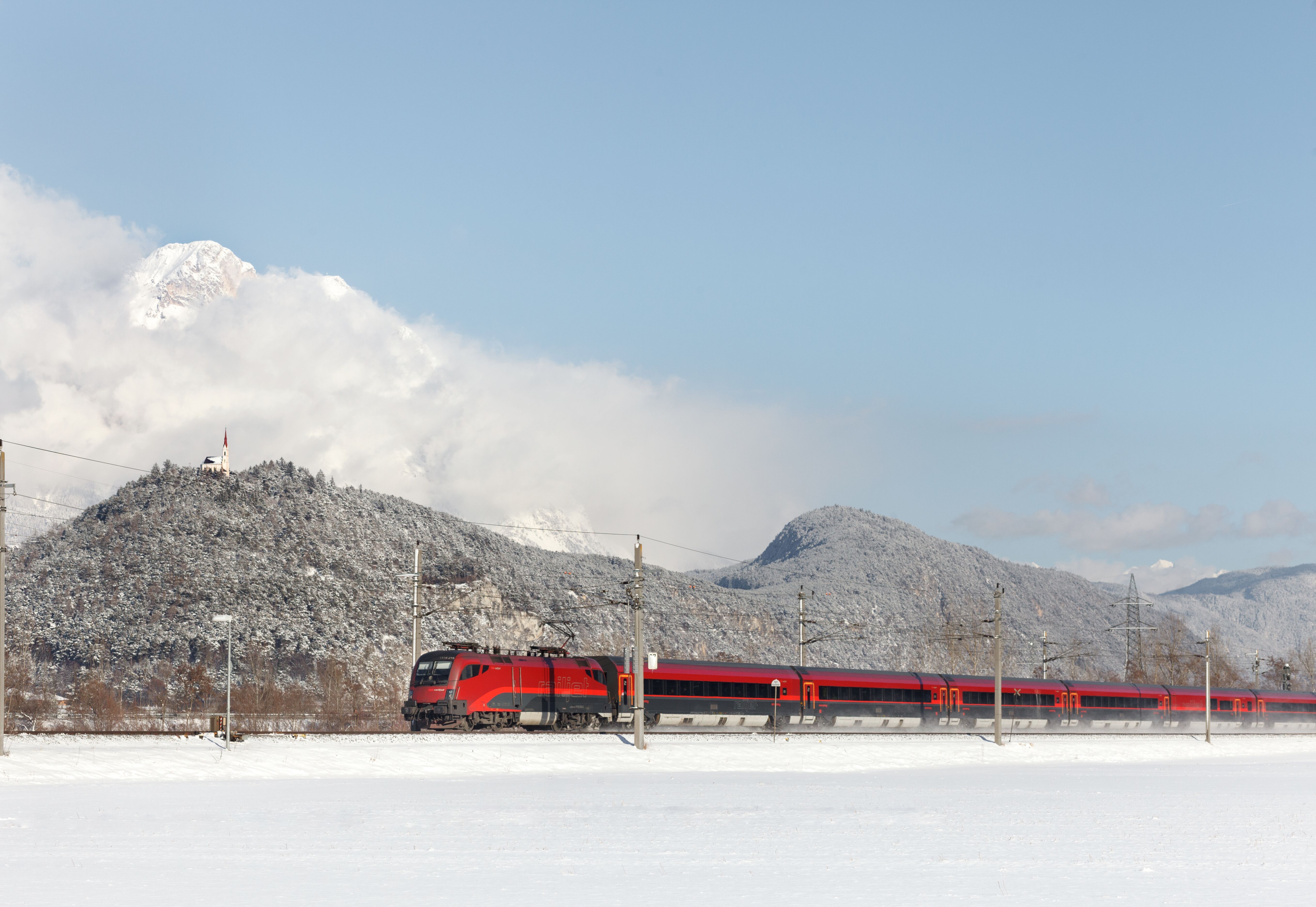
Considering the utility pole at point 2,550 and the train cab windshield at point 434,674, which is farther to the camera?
the train cab windshield at point 434,674

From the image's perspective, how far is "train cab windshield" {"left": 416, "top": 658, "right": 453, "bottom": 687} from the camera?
48.5 metres

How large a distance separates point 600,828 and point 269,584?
97.0 meters

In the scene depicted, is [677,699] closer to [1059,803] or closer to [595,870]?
[1059,803]

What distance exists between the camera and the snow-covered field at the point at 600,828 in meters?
18.4

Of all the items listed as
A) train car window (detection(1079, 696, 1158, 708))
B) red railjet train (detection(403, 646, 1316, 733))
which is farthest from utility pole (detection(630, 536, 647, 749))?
train car window (detection(1079, 696, 1158, 708))

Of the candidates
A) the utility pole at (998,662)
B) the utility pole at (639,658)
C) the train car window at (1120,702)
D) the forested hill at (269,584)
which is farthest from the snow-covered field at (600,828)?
the forested hill at (269,584)

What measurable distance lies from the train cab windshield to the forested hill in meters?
38.1

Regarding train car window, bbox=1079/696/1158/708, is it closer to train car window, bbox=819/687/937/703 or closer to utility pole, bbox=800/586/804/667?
train car window, bbox=819/687/937/703

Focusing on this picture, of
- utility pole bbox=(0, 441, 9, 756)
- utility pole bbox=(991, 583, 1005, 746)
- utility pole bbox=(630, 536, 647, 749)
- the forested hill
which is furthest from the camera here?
the forested hill

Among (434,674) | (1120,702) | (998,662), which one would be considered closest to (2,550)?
(434,674)

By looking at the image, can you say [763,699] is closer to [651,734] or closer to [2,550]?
[651,734]

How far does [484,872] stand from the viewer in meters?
19.5

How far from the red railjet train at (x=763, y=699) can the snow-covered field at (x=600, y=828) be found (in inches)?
192

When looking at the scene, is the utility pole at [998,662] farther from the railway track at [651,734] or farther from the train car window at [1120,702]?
the train car window at [1120,702]
